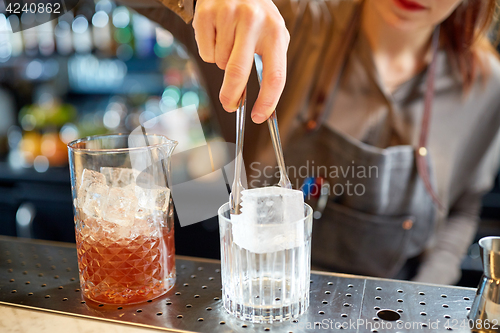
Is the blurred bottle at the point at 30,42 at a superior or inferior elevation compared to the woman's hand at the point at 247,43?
superior

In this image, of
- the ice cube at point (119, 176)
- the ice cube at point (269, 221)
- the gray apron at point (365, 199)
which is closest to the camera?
the ice cube at point (269, 221)

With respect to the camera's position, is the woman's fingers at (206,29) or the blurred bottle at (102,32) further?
the blurred bottle at (102,32)

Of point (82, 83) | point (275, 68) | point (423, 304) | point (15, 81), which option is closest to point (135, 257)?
point (275, 68)

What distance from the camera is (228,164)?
155 centimetres

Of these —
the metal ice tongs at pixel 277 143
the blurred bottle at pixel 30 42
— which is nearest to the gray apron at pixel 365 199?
the metal ice tongs at pixel 277 143

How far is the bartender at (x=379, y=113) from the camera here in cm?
151

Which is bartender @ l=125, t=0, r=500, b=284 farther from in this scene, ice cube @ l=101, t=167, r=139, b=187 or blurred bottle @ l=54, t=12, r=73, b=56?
blurred bottle @ l=54, t=12, r=73, b=56

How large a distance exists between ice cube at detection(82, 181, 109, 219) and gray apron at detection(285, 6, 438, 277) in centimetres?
91

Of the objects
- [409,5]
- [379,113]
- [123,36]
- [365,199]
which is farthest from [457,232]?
[123,36]

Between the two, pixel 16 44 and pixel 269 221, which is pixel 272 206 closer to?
pixel 269 221

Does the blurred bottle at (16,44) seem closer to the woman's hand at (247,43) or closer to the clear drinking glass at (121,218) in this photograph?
the clear drinking glass at (121,218)

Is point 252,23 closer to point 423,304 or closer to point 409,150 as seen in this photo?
point 423,304

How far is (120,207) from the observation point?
73 cm

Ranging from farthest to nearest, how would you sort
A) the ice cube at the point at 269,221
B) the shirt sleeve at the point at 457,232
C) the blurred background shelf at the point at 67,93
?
1. the blurred background shelf at the point at 67,93
2. the shirt sleeve at the point at 457,232
3. the ice cube at the point at 269,221
